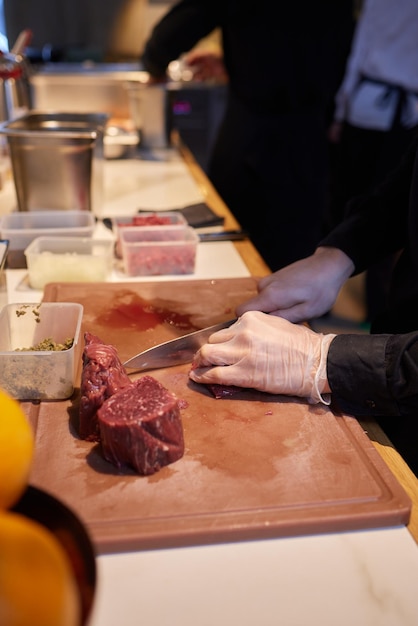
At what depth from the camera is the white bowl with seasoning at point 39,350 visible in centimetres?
106

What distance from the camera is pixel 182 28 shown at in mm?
2770

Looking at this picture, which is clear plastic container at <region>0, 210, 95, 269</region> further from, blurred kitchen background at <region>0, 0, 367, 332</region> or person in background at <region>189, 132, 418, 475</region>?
blurred kitchen background at <region>0, 0, 367, 332</region>

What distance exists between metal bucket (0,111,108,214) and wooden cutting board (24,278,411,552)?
0.90 m

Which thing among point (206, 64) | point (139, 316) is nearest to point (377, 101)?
point (206, 64)

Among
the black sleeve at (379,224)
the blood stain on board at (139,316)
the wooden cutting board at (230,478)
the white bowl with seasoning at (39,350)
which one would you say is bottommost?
the blood stain on board at (139,316)

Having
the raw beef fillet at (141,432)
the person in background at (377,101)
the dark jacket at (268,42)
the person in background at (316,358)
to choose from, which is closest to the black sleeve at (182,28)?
the dark jacket at (268,42)

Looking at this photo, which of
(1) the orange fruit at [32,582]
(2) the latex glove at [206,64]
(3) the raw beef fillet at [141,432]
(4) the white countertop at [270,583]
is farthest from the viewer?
(2) the latex glove at [206,64]

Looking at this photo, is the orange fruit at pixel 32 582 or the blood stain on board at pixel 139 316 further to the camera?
the blood stain on board at pixel 139 316

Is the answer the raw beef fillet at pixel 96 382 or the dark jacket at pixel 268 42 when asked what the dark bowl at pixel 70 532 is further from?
the dark jacket at pixel 268 42

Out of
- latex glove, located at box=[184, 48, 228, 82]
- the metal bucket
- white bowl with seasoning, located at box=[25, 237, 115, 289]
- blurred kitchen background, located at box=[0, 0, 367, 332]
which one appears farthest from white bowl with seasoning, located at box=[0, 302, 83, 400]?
blurred kitchen background, located at box=[0, 0, 367, 332]

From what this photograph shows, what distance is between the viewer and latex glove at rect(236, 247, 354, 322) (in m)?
1.36

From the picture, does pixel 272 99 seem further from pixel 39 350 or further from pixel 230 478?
pixel 230 478

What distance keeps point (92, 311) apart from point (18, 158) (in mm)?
655

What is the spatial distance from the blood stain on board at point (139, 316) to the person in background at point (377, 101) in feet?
8.46
